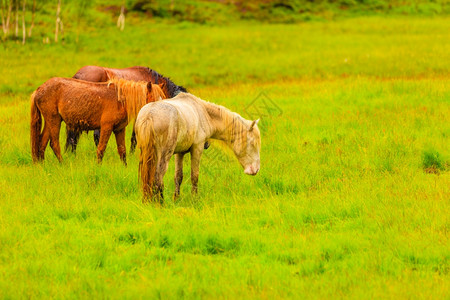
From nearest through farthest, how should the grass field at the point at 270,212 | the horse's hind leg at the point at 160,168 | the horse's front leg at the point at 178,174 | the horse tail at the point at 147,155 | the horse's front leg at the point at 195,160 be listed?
the grass field at the point at 270,212 → the horse tail at the point at 147,155 → the horse's hind leg at the point at 160,168 → the horse's front leg at the point at 195,160 → the horse's front leg at the point at 178,174

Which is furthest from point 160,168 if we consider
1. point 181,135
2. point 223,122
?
point 223,122

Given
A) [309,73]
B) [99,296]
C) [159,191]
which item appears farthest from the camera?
[309,73]

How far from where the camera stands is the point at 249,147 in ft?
29.6

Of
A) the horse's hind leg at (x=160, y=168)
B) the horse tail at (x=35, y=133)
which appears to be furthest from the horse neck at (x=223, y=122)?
the horse tail at (x=35, y=133)

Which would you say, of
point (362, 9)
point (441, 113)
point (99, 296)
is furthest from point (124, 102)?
point (362, 9)

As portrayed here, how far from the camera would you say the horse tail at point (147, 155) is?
26.1 ft

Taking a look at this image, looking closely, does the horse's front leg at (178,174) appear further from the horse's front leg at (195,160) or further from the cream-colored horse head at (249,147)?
the cream-colored horse head at (249,147)

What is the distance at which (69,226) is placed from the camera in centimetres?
746

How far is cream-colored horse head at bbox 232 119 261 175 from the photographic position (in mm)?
8992

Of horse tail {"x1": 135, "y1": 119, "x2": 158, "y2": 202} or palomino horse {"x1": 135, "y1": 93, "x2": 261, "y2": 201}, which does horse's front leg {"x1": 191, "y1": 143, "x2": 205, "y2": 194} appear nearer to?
palomino horse {"x1": 135, "y1": 93, "x2": 261, "y2": 201}

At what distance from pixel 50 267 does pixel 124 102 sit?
473 centimetres

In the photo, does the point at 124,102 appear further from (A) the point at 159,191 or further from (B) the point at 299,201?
(B) the point at 299,201

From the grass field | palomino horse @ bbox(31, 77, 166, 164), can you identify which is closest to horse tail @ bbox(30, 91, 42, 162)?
palomino horse @ bbox(31, 77, 166, 164)

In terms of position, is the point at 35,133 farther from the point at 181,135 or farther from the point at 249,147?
the point at 249,147
